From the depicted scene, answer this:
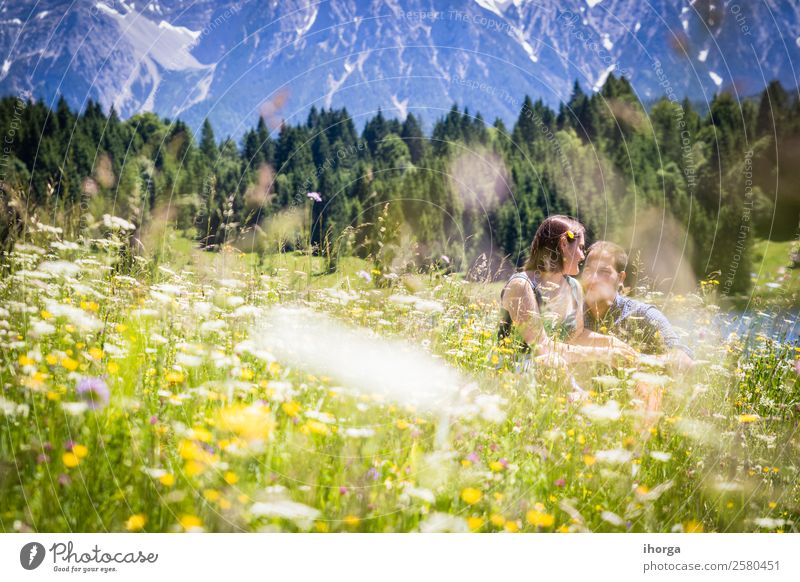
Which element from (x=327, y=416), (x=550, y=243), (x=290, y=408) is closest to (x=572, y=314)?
(x=550, y=243)

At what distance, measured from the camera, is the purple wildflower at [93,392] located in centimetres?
214

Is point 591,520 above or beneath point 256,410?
A: beneath

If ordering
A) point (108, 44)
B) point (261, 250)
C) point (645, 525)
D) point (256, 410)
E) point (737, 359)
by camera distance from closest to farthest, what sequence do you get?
1. point (256, 410)
2. point (645, 525)
3. point (108, 44)
4. point (261, 250)
5. point (737, 359)

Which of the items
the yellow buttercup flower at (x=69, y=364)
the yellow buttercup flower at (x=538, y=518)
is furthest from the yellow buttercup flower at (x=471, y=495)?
the yellow buttercup flower at (x=69, y=364)

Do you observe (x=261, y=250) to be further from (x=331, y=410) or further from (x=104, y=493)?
(x=104, y=493)

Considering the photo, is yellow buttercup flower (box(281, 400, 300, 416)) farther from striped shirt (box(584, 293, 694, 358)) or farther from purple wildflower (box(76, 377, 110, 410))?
striped shirt (box(584, 293, 694, 358))

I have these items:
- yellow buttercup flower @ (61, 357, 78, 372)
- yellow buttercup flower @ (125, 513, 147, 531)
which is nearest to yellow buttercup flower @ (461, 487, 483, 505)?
yellow buttercup flower @ (125, 513, 147, 531)

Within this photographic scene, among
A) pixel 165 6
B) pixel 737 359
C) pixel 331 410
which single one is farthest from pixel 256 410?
pixel 737 359

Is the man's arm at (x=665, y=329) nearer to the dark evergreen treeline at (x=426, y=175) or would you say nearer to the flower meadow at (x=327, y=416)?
the flower meadow at (x=327, y=416)

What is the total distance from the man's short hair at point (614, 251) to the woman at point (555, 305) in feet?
0.92

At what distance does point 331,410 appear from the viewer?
7.52 feet

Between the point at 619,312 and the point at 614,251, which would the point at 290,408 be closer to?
the point at 619,312

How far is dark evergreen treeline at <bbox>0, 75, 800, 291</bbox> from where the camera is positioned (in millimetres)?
2553
